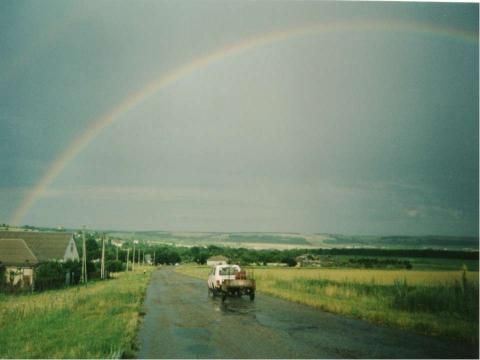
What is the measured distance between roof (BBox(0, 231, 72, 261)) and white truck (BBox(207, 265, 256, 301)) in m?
32.8

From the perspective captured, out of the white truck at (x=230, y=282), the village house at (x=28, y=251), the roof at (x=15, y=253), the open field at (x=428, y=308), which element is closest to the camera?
the open field at (x=428, y=308)

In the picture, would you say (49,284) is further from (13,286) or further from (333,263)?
(333,263)

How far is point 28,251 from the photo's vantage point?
154ft

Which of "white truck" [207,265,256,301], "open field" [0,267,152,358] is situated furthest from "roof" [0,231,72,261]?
"open field" [0,267,152,358]

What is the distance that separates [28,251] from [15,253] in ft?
4.11

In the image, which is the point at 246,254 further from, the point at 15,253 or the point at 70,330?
the point at 70,330

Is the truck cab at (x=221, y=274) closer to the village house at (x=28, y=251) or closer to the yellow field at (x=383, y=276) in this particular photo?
the yellow field at (x=383, y=276)

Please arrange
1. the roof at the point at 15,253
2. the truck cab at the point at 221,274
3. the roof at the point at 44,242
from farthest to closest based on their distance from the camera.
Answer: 1. the roof at the point at 44,242
2. the roof at the point at 15,253
3. the truck cab at the point at 221,274

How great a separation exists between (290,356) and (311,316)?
708cm

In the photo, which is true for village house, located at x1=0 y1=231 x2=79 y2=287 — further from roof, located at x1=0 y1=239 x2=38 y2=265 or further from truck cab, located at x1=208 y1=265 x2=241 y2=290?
truck cab, located at x1=208 y1=265 x2=241 y2=290

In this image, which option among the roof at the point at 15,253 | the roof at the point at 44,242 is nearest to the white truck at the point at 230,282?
the roof at the point at 15,253

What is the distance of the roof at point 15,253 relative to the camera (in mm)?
44438

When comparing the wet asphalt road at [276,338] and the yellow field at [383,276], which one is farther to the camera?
the yellow field at [383,276]

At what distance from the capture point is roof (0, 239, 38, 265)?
146 ft
